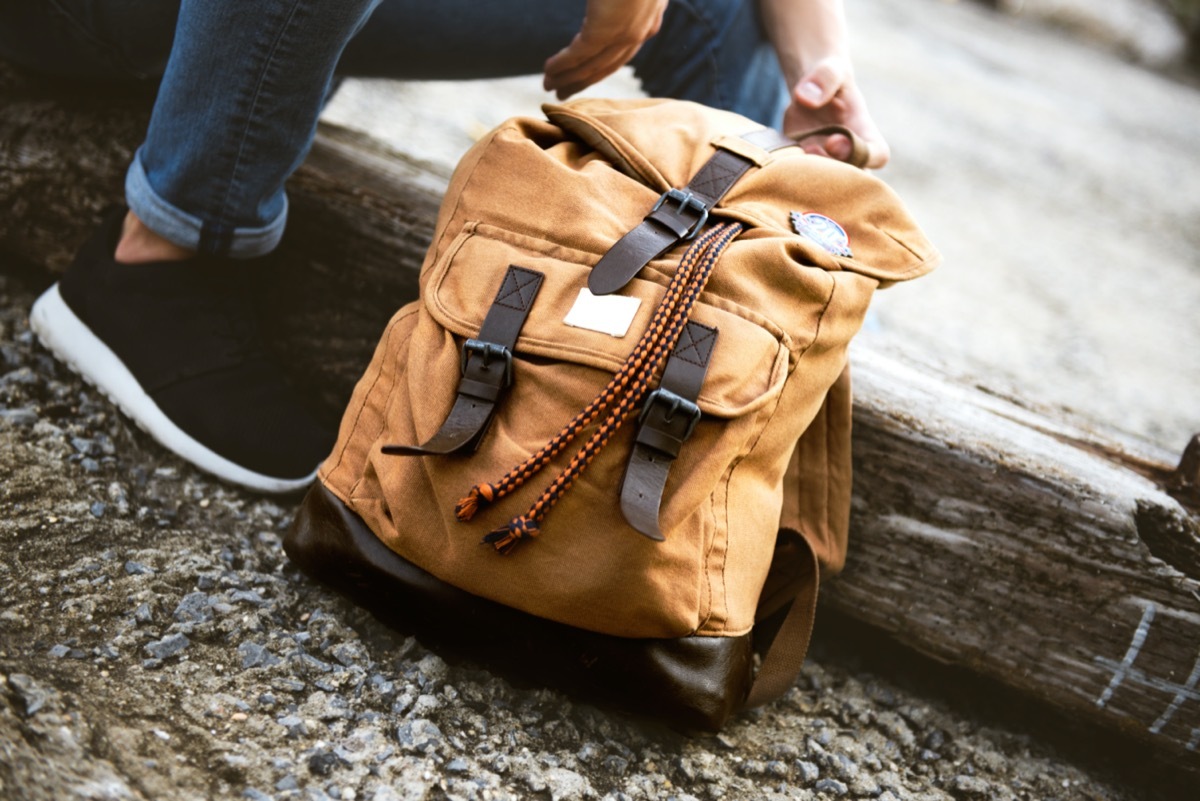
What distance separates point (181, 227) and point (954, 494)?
50.1 inches

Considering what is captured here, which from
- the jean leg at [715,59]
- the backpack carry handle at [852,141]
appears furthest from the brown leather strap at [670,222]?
the jean leg at [715,59]

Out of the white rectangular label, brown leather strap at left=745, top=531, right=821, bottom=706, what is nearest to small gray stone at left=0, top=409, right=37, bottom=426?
the white rectangular label

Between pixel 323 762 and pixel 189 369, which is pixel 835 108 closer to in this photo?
pixel 189 369

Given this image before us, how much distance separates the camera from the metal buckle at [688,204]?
47.9 inches

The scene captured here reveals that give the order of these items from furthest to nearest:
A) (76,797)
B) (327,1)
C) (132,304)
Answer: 1. (132,304)
2. (327,1)
3. (76,797)

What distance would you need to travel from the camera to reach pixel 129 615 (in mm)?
1192

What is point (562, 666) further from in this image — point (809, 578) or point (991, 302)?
point (991, 302)

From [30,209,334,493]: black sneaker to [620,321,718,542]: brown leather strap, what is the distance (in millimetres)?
635

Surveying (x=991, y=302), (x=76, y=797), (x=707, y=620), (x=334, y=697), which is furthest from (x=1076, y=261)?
(x=76, y=797)

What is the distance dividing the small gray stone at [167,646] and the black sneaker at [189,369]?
331mm

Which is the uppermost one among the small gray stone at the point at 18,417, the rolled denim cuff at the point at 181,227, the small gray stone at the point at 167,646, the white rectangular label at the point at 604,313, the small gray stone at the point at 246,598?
the white rectangular label at the point at 604,313

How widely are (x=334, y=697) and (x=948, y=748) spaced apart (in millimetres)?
944

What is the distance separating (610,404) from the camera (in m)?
1.09

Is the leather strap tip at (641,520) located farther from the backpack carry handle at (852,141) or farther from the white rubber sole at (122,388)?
the backpack carry handle at (852,141)
